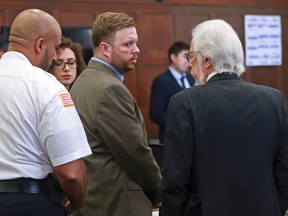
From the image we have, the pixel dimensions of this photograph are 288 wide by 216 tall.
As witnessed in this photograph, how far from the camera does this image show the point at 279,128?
7.04 feet

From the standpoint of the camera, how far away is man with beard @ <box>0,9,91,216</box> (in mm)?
2018

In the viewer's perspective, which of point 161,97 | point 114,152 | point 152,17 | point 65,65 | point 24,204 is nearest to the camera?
point 24,204

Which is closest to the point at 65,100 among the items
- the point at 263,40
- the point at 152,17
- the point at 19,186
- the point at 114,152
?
the point at 19,186

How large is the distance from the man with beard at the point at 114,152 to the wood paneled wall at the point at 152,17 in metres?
3.48

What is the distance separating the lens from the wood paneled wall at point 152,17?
6.08m

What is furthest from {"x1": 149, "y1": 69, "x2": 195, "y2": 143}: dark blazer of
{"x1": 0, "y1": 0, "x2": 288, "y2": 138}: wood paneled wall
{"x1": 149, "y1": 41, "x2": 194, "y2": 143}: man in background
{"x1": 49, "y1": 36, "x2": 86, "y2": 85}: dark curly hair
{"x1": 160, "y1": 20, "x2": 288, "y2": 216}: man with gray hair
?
{"x1": 160, "y1": 20, "x2": 288, "y2": 216}: man with gray hair

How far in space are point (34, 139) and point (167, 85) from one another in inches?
138

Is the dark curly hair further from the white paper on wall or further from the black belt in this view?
the white paper on wall

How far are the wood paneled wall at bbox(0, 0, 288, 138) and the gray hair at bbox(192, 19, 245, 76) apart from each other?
13.1 ft

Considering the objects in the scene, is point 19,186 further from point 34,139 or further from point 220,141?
point 220,141

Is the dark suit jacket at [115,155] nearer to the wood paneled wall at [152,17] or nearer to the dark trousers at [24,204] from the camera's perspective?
the dark trousers at [24,204]

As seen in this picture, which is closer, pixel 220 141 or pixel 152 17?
pixel 220 141

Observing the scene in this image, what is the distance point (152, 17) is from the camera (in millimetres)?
6746

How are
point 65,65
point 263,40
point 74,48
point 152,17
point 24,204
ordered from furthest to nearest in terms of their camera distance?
point 263,40, point 152,17, point 74,48, point 65,65, point 24,204
